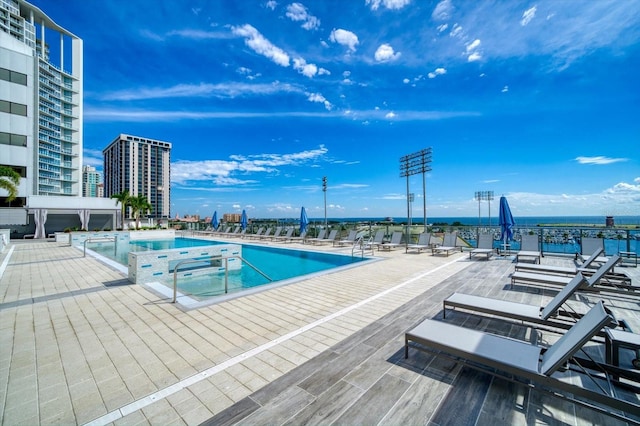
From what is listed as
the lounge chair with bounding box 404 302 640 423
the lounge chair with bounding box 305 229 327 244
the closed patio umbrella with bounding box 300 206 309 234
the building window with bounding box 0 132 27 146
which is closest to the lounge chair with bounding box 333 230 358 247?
the lounge chair with bounding box 305 229 327 244

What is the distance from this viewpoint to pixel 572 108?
12.8 m

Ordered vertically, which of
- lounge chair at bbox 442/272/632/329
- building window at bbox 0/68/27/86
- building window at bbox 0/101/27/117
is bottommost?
lounge chair at bbox 442/272/632/329

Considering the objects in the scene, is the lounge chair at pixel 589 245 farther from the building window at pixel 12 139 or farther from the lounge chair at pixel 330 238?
the building window at pixel 12 139

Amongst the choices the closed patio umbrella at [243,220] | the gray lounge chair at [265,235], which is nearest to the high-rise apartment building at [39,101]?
the closed patio umbrella at [243,220]

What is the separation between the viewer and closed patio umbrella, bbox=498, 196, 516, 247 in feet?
31.4

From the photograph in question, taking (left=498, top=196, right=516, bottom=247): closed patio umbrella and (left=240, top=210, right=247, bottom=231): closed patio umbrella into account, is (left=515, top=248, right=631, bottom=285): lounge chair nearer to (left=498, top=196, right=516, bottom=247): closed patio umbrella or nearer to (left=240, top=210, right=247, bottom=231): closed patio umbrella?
(left=498, top=196, right=516, bottom=247): closed patio umbrella

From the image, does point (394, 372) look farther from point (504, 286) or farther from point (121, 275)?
point (121, 275)

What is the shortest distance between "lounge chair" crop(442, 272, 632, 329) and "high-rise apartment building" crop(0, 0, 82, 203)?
111 ft

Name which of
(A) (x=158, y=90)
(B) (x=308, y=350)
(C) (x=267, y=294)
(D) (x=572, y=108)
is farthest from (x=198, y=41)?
(D) (x=572, y=108)

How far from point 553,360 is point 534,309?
68.7 inches

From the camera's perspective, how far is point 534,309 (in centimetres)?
328

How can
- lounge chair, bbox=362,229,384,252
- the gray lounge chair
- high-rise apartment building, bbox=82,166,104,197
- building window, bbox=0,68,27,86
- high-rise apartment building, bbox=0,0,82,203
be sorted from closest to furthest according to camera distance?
lounge chair, bbox=362,229,384,252 → the gray lounge chair → building window, bbox=0,68,27,86 → high-rise apartment building, bbox=0,0,82,203 → high-rise apartment building, bbox=82,166,104,197

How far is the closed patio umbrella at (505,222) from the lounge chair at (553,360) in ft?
28.2

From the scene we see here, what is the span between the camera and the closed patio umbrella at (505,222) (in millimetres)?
9562
